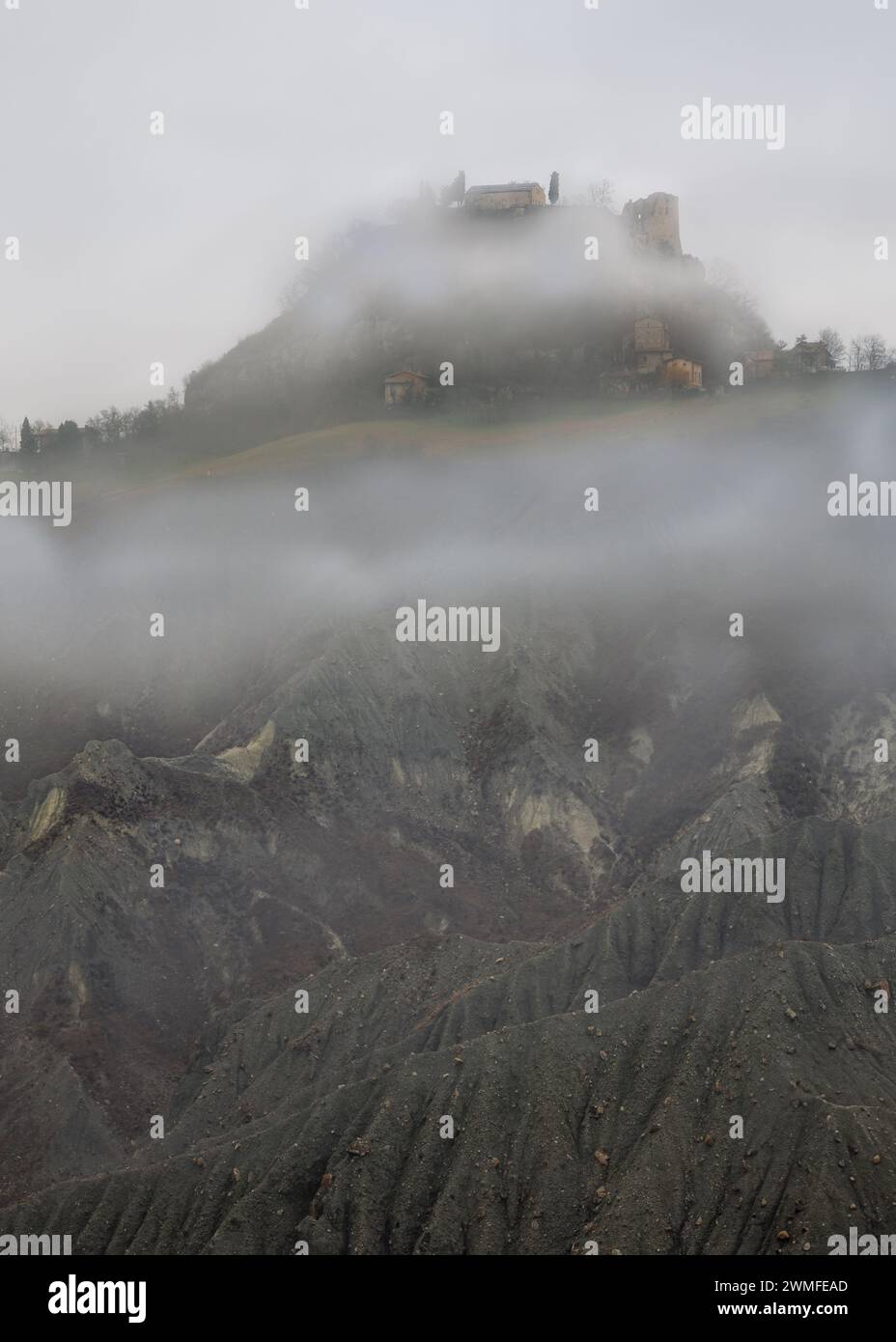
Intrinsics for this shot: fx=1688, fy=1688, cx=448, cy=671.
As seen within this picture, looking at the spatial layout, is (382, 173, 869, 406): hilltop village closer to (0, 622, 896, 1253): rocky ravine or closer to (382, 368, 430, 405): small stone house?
(382, 368, 430, 405): small stone house

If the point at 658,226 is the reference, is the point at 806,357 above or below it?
below

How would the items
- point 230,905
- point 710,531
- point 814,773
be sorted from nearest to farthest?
point 230,905, point 814,773, point 710,531

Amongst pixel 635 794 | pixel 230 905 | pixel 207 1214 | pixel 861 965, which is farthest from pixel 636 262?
pixel 207 1214

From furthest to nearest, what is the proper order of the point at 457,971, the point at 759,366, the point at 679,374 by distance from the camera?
the point at 759,366
the point at 679,374
the point at 457,971

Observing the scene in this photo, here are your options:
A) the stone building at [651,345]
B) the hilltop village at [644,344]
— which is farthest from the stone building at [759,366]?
the stone building at [651,345]

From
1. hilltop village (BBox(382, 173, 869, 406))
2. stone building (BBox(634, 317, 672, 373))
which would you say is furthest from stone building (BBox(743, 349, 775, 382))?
stone building (BBox(634, 317, 672, 373))

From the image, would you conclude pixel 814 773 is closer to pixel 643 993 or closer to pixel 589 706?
pixel 589 706

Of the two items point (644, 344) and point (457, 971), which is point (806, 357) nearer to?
point (644, 344)

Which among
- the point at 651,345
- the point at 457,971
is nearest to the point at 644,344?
the point at 651,345

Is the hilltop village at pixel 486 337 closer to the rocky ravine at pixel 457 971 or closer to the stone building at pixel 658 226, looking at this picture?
the stone building at pixel 658 226

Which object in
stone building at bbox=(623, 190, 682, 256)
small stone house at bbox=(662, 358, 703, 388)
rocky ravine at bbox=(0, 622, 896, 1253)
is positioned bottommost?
rocky ravine at bbox=(0, 622, 896, 1253)

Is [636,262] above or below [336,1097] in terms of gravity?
above
